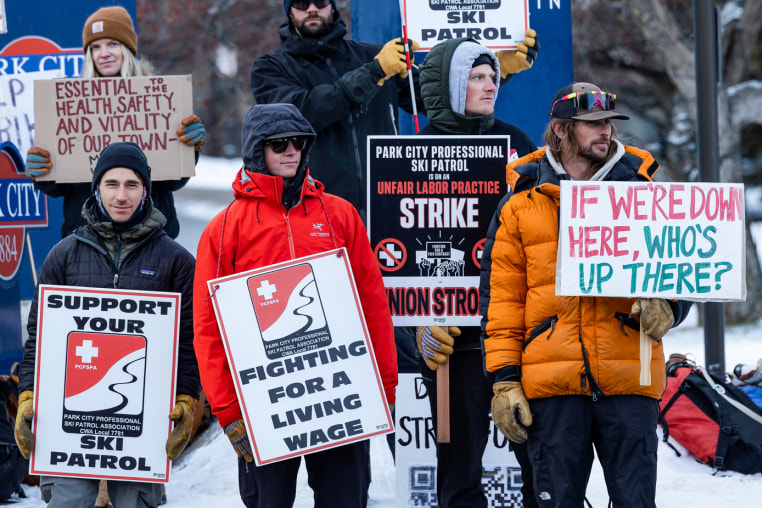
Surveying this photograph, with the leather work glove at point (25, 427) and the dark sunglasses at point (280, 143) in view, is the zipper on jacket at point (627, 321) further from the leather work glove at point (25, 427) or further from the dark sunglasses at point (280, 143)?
the leather work glove at point (25, 427)

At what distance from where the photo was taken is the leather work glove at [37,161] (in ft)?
18.4

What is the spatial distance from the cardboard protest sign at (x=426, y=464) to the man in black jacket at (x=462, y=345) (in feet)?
0.75

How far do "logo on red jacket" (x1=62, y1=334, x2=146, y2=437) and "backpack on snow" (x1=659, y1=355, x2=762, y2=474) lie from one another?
3.57 meters

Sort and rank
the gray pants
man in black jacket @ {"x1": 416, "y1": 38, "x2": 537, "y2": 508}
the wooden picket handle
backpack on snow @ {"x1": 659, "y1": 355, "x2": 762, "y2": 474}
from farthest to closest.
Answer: backpack on snow @ {"x1": 659, "y1": 355, "x2": 762, "y2": 474}, man in black jacket @ {"x1": 416, "y1": 38, "x2": 537, "y2": 508}, the wooden picket handle, the gray pants

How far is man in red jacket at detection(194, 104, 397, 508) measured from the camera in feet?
13.0

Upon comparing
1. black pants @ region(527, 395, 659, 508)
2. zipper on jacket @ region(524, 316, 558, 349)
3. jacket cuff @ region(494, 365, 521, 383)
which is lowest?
black pants @ region(527, 395, 659, 508)

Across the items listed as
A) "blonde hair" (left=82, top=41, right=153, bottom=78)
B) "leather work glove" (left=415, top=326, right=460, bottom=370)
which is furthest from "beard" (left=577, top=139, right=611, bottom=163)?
"blonde hair" (left=82, top=41, right=153, bottom=78)

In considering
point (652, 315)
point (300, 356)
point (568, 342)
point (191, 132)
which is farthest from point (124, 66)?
point (652, 315)

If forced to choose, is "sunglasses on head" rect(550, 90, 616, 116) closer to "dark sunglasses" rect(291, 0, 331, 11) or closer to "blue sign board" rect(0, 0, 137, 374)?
"dark sunglasses" rect(291, 0, 331, 11)

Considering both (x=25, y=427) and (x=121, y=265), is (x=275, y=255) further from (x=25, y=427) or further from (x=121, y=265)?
(x=25, y=427)

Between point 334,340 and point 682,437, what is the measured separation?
3277mm

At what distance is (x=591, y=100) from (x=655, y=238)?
1.88ft

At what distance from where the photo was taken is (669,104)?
1758cm

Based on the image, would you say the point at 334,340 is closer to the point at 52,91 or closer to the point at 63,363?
the point at 63,363
